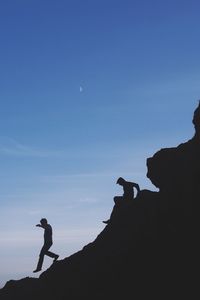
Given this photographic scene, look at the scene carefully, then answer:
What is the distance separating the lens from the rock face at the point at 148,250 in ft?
64.5

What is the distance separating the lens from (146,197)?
84.7 feet

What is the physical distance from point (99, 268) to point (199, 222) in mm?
6024

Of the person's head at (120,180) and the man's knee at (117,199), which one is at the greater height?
the person's head at (120,180)

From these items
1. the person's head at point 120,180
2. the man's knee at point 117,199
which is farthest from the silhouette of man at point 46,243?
the person's head at point 120,180

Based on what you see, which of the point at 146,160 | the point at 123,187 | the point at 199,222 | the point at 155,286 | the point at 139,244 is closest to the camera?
the point at 155,286

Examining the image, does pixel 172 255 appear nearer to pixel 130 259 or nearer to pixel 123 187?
pixel 130 259

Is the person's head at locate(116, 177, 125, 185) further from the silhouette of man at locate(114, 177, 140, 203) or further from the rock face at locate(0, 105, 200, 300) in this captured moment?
the rock face at locate(0, 105, 200, 300)

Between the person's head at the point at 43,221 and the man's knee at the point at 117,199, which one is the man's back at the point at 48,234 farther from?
the man's knee at the point at 117,199

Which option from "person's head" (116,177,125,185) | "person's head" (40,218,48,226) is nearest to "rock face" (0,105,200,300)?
"person's head" (116,177,125,185)

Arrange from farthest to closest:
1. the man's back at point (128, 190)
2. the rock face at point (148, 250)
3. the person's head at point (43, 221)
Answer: the man's back at point (128, 190)
the person's head at point (43, 221)
the rock face at point (148, 250)

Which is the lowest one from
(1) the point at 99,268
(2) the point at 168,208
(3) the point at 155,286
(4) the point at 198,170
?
(3) the point at 155,286

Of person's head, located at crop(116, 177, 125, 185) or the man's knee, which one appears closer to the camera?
person's head, located at crop(116, 177, 125, 185)

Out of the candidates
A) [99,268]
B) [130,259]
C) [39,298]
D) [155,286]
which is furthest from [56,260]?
[155,286]

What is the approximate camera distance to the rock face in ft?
64.5
